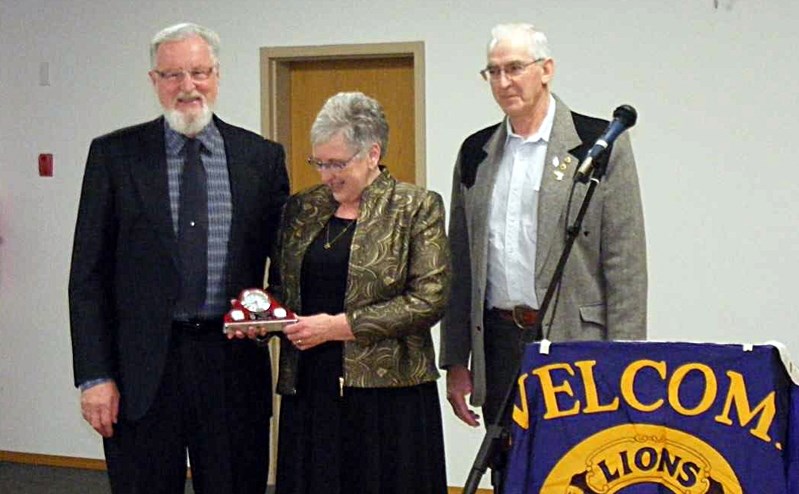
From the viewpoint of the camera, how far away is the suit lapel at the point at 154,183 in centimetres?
244

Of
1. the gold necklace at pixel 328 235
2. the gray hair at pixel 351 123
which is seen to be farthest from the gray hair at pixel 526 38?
the gold necklace at pixel 328 235

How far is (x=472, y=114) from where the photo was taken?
14.8ft

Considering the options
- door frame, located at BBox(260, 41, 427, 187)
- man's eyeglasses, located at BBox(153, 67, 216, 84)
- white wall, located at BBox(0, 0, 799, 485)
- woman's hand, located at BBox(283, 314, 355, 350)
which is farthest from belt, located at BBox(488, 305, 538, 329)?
door frame, located at BBox(260, 41, 427, 187)

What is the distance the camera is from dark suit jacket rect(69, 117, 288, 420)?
2.43 m

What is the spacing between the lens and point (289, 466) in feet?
8.46

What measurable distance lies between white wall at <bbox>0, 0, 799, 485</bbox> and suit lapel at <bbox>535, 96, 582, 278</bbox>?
183 cm

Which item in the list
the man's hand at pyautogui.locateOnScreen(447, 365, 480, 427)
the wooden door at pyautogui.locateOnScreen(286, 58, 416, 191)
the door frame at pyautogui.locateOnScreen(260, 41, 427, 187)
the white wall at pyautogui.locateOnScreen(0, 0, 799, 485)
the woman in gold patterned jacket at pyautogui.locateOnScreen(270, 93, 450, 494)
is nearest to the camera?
the woman in gold patterned jacket at pyautogui.locateOnScreen(270, 93, 450, 494)

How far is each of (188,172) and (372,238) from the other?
44cm

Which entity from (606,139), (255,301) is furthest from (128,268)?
(606,139)

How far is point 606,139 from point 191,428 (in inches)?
44.4

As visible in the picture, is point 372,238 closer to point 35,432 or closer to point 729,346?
point 729,346

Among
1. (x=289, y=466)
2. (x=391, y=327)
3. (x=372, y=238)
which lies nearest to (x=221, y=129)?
(x=372, y=238)

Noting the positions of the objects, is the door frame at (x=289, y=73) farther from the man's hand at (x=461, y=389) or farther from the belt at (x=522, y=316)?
the belt at (x=522, y=316)

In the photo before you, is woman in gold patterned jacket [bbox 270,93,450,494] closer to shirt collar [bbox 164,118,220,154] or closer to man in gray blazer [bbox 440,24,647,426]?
man in gray blazer [bbox 440,24,647,426]
